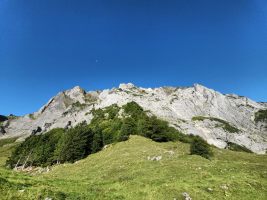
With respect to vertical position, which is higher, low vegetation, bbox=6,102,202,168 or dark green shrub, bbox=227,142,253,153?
dark green shrub, bbox=227,142,253,153

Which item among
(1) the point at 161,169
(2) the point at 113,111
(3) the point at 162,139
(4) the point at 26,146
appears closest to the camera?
(1) the point at 161,169

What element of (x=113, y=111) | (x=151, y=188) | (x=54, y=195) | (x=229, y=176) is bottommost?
(x=54, y=195)

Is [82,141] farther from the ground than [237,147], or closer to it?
closer to it

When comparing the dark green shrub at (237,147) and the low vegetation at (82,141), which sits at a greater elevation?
the dark green shrub at (237,147)

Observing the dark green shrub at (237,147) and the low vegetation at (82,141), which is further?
the dark green shrub at (237,147)

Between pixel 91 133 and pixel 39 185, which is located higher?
pixel 91 133

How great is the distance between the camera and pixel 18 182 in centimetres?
2580

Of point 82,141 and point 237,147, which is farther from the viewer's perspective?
point 237,147

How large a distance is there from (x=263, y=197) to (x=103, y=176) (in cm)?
2586

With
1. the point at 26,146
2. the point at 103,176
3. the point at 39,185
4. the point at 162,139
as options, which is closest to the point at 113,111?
the point at 26,146

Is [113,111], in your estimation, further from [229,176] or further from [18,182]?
[18,182]

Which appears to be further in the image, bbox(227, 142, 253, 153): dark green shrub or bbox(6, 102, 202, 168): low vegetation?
bbox(227, 142, 253, 153): dark green shrub

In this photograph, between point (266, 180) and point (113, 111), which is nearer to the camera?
point (266, 180)

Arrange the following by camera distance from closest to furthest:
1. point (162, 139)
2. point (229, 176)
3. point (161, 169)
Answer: point (229, 176)
point (161, 169)
point (162, 139)
